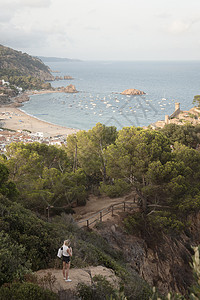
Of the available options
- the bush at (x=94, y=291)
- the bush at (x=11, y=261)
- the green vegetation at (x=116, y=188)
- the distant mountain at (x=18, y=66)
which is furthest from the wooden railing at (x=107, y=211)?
the distant mountain at (x=18, y=66)

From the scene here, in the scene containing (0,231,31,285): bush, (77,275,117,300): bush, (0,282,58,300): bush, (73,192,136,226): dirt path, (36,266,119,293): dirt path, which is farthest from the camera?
(73,192,136,226): dirt path

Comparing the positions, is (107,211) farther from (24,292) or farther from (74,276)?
(24,292)

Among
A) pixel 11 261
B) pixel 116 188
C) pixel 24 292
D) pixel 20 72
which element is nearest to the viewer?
pixel 24 292

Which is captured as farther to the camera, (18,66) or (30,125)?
(18,66)

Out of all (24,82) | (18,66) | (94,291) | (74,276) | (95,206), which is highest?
(18,66)

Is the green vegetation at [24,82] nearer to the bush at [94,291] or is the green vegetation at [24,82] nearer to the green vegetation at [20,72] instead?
the green vegetation at [20,72]

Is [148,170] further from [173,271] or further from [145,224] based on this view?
[173,271]

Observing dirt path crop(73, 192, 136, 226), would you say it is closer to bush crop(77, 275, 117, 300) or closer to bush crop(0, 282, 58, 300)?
bush crop(77, 275, 117, 300)

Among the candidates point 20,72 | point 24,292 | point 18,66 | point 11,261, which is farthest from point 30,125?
point 18,66

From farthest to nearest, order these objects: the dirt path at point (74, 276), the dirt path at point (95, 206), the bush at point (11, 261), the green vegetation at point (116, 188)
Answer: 1. the dirt path at point (95, 206)
2. the green vegetation at point (116, 188)
3. the dirt path at point (74, 276)
4. the bush at point (11, 261)

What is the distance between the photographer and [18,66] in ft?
538

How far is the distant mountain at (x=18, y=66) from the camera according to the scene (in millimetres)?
146775

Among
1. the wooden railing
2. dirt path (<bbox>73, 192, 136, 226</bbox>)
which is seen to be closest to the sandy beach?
dirt path (<bbox>73, 192, 136, 226</bbox>)

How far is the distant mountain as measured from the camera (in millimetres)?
146775
